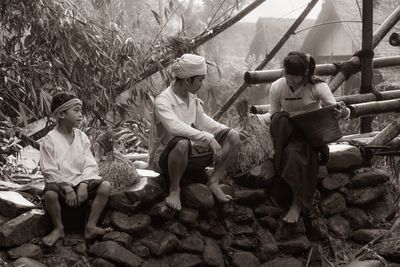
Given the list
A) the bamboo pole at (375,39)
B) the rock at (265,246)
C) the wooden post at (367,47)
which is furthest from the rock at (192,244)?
the wooden post at (367,47)

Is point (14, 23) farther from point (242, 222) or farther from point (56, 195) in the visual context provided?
point (242, 222)

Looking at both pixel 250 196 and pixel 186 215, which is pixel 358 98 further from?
pixel 186 215

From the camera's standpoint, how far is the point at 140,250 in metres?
4.43

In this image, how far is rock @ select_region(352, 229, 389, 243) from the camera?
5.47 metres

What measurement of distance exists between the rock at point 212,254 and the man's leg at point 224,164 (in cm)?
39

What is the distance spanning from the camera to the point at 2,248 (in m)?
4.15

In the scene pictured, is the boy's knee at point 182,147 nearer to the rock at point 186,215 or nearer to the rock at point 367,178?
the rock at point 186,215

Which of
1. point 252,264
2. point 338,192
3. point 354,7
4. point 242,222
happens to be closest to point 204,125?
point 242,222

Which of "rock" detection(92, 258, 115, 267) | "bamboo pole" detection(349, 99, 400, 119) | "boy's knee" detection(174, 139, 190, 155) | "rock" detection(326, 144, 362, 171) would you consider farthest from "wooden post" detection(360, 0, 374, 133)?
"rock" detection(92, 258, 115, 267)

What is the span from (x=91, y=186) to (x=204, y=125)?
3.77 feet

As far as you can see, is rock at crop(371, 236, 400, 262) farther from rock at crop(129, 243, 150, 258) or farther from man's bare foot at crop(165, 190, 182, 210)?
rock at crop(129, 243, 150, 258)

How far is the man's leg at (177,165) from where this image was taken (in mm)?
4480

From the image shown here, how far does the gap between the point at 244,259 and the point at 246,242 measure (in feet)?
0.49

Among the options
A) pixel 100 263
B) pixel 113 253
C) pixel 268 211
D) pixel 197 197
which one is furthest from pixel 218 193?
pixel 100 263
